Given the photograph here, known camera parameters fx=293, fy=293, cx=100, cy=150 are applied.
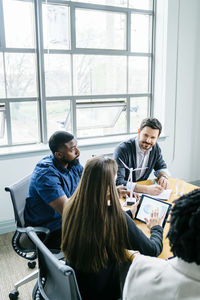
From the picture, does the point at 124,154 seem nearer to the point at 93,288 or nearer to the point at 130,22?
the point at 93,288

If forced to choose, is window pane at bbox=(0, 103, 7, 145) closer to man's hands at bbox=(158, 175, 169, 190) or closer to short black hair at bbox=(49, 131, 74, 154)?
short black hair at bbox=(49, 131, 74, 154)

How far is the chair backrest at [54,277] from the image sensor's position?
3.31 feet

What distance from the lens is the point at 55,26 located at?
321cm

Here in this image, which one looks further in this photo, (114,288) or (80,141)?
(80,141)

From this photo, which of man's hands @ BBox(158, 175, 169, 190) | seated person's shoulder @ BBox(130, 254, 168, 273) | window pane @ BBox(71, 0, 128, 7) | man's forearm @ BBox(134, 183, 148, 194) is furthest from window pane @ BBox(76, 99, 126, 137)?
seated person's shoulder @ BBox(130, 254, 168, 273)

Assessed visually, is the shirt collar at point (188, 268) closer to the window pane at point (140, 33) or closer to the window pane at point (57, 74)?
the window pane at point (57, 74)

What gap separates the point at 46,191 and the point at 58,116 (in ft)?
5.69

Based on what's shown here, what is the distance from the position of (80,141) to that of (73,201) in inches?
87.2

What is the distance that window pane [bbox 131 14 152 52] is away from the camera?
Answer: 12.1ft

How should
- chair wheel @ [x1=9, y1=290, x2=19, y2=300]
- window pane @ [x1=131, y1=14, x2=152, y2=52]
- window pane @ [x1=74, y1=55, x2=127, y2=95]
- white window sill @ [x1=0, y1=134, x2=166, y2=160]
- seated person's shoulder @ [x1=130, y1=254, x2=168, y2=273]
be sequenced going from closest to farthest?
seated person's shoulder @ [x1=130, y1=254, x2=168, y2=273], chair wheel @ [x1=9, y1=290, x2=19, y2=300], white window sill @ [x1=0, y1=134, x2=166, y2=160], window pane @ [x1=74, y1=55, x2=127, y2=95], window pane @ [x1=131, y1=14, x2=152, y2=52]

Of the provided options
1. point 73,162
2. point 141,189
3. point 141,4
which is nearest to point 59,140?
point 73,162

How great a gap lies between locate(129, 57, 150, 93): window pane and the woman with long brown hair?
270 cm

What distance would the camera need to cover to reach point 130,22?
361cm

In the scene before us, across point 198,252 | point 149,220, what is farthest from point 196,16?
point 198,252
